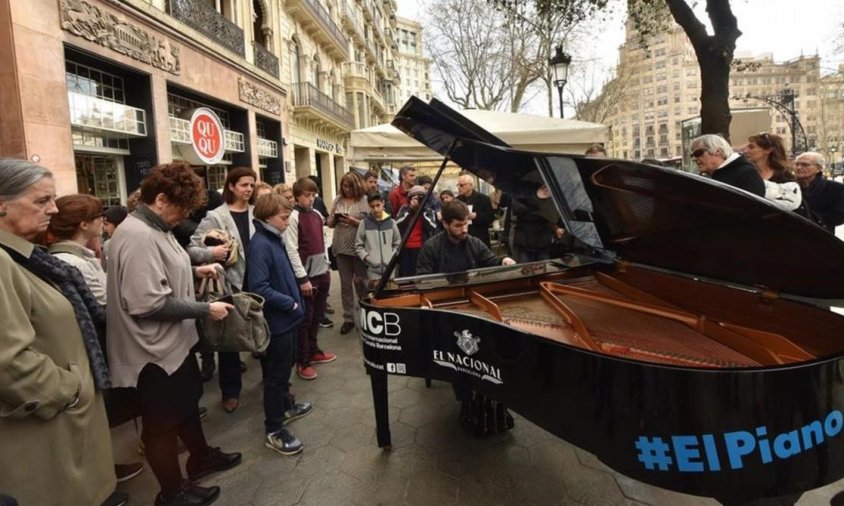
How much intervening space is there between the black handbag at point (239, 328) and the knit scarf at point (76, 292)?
2.34ft

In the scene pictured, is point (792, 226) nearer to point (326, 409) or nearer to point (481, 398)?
point (481, 398)

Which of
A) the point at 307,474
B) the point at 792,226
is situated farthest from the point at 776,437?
the point at 307,474

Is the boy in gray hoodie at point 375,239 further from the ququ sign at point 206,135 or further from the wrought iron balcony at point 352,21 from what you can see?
the wrought iron balcony at point 352,21

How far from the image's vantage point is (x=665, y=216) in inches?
89.3

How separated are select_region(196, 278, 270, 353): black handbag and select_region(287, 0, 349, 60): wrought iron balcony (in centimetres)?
1839

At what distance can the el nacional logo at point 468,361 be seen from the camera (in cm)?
205

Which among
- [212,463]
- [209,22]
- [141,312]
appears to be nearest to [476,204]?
[212,463]

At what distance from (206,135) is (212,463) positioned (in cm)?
632

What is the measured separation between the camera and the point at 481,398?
3059mm

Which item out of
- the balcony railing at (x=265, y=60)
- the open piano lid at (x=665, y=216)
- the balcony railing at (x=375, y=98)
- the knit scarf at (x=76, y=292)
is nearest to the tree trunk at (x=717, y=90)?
the open piano lid at (x=665, y=216)

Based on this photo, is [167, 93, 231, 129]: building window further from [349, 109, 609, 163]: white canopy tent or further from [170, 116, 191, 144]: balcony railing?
[349, 109, 609, 163]: white canopy tent

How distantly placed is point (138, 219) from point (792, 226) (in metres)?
2.79

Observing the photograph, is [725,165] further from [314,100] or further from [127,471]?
[314,100]

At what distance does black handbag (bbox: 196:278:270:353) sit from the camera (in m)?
2.65
